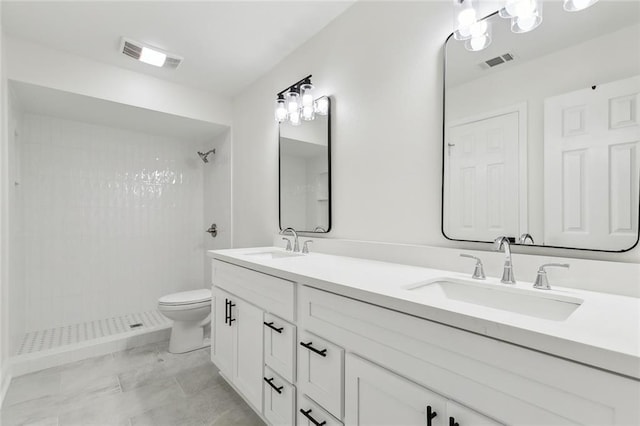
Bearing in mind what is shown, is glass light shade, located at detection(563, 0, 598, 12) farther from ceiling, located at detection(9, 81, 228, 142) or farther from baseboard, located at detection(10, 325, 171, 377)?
baseboard, located at detection(10, 325, 171, 377)

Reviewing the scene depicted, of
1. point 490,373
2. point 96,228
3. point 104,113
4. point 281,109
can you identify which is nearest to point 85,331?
point 96,228

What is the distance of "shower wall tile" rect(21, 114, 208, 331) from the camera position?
2793 millimetres

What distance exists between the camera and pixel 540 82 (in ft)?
3.56

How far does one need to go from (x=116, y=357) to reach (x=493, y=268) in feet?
8.95

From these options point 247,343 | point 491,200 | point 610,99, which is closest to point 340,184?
point 491,200

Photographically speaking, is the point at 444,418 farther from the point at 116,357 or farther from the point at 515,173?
the point at 116,357

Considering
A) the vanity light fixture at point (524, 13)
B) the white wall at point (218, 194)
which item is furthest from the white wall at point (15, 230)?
the vanity light fixture at point (524, 13)

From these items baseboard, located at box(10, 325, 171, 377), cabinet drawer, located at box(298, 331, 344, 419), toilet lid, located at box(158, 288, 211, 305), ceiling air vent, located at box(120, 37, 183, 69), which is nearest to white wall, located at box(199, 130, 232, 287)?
toilet lid, located at box(158, 288, 211, 305)

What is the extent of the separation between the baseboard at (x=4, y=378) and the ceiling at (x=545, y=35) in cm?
301

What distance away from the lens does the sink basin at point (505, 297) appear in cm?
89

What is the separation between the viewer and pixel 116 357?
239 cm

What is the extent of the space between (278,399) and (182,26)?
2.26 meters

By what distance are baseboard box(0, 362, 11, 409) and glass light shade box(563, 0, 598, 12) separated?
332 cm

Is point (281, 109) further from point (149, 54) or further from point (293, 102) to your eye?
point (149, 54)
